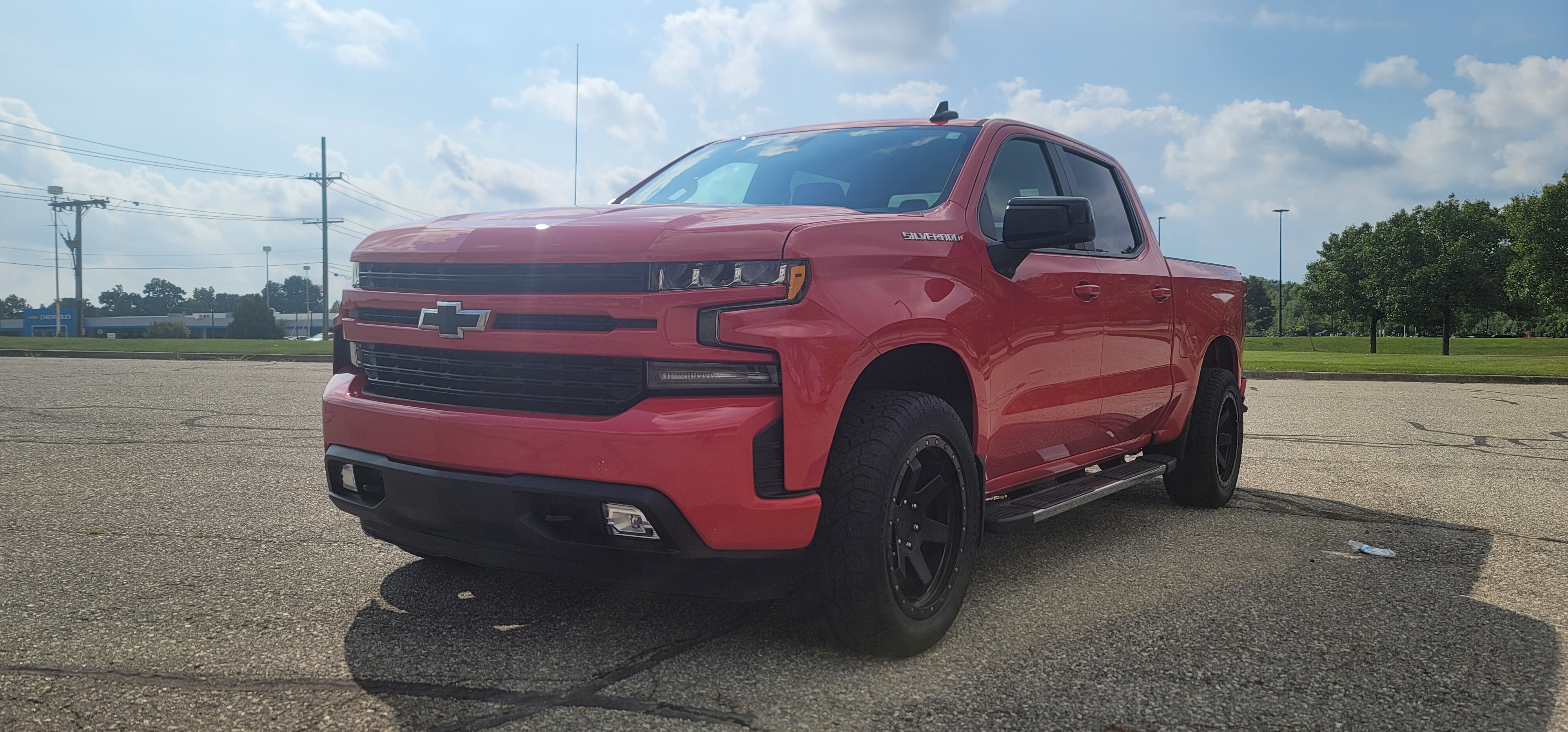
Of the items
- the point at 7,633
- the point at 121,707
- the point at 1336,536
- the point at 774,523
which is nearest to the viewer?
the point at 121,707

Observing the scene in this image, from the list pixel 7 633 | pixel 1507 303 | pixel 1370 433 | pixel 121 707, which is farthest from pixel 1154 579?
pixel 1507 303

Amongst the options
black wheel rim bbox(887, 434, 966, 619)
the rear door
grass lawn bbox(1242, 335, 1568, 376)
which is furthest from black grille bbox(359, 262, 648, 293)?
grass lawn bbox(1242, 335, 1568, 376)

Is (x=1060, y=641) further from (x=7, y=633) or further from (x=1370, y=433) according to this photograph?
(x=1370, y=433)

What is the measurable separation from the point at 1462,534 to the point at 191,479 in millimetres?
6774

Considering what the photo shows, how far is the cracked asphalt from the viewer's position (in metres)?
2.72

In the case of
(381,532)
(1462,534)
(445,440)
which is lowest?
(1462,534)

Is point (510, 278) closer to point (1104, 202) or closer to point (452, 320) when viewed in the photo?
point (452, 320)

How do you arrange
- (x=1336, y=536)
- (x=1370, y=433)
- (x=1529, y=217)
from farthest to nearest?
(x=1529, y=217)
(x=1370, y=433)
(x=1336, y=536)

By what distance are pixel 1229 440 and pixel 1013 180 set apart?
9.01 ft

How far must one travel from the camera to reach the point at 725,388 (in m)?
2.77

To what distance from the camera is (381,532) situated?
3.33 metres

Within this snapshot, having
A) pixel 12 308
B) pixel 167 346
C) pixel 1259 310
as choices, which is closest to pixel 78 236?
pixel 167 346

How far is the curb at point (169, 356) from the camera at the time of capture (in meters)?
23.7

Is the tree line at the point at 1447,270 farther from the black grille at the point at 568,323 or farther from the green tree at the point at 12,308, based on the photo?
the green tree at the point at 12,308
